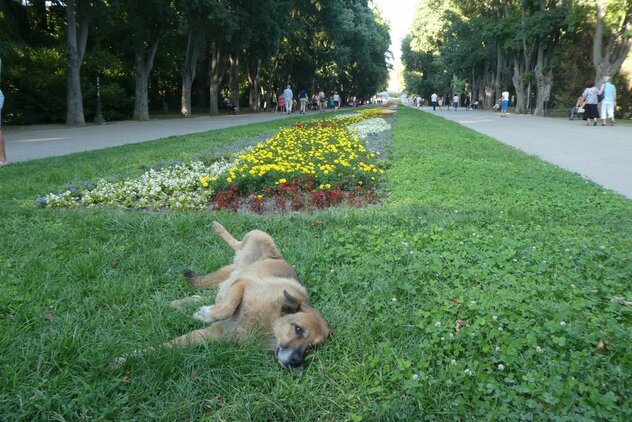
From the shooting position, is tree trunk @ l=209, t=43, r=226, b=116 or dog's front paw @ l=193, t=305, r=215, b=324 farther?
tree trunk @ l=209, t=43, r=226, b=116

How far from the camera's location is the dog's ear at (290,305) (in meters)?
2.89

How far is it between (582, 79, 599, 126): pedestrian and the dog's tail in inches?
947

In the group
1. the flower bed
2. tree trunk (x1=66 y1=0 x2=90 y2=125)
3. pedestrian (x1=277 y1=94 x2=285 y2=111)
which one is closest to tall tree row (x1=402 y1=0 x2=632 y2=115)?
pedestrian (x1=277 y1=94 x2=285 y2=111)

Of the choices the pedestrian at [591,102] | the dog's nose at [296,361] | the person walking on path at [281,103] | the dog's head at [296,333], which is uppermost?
the person walking on path at [281,103]

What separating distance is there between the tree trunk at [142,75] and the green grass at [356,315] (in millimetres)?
20913

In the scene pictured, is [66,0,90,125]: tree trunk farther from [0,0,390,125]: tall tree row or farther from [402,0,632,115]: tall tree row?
[402,0,632,115]: tall tree row

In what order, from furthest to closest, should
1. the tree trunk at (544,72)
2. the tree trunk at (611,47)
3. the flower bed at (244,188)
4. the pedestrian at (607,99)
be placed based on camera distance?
the tree trunk at (544,72) < the tree trunk at (611,47) < the pedestrian at (607,99) < the flower bed at (244,188)

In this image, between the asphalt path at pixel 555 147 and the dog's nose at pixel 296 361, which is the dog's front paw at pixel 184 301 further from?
the asphalt path at pixel 555 147

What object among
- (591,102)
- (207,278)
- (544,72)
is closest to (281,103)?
(544,72)

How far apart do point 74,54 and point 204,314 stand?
20.8m

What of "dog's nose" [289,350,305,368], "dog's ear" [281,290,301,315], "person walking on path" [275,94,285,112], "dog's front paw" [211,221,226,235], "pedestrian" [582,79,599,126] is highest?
"person walking on path" [275,94,285,112]

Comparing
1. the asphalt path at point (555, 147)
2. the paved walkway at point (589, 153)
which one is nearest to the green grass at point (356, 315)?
the paved walkway at point (589, 153)

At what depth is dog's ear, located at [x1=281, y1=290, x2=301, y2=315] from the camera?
2.89 meters

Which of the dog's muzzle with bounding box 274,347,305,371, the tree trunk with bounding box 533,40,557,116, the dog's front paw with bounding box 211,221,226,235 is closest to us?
the dog's muzzle with bounding box 274,347,305,371
